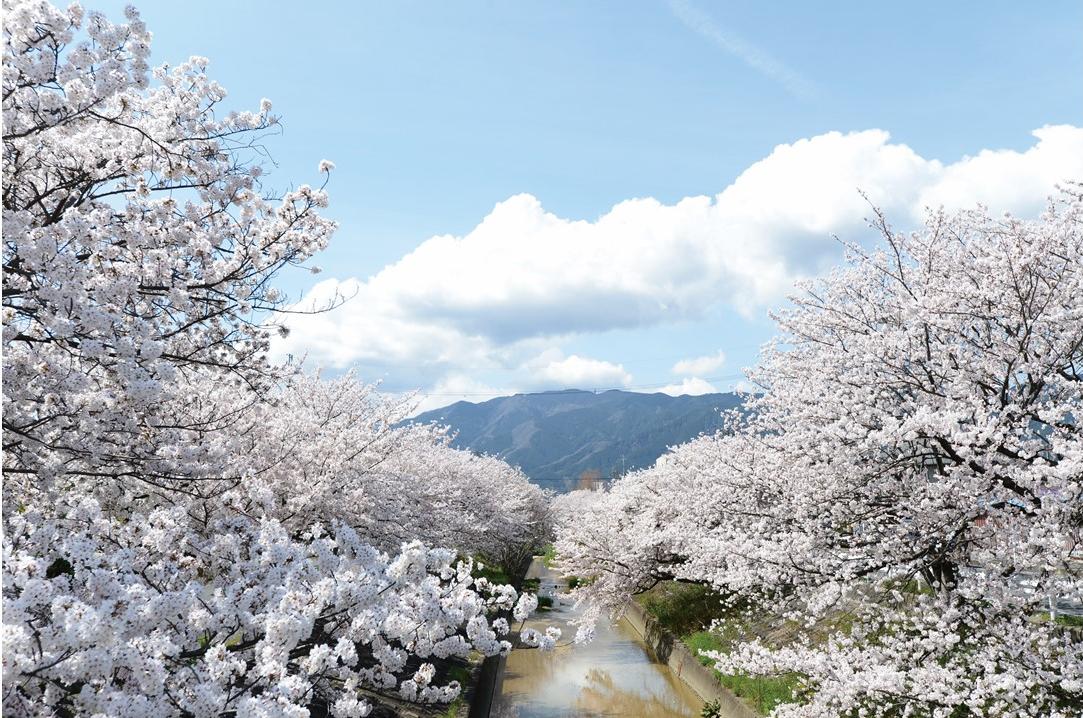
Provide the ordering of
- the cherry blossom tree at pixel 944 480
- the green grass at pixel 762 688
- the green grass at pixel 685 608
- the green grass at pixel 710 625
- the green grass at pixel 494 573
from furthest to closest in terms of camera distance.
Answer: the green grass at pixel 494 573, the green grass at pixel 685 608, the green grass at pixel 710 625, the green grass at pixel 762 688, the cherry blossom tree at pixel 944 480

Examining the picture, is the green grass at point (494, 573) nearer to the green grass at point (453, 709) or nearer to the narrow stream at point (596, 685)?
the narrow stream at point (596, 685)

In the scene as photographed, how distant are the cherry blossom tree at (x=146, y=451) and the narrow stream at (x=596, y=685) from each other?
12.3 meters

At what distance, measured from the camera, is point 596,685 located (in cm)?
1995

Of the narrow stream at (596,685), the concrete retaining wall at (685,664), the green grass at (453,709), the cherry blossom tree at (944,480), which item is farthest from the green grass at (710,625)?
the green grass at (453,709)

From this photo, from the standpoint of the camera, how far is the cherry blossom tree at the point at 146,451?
3934 millimetres

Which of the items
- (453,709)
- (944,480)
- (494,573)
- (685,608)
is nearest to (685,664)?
(685,608)

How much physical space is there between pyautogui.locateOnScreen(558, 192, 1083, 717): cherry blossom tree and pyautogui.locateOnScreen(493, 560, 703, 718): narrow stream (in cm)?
735

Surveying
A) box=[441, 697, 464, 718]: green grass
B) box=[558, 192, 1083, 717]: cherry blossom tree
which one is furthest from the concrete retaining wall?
box=[441, 697, 464, 718]: green grass

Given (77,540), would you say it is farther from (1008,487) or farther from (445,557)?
(1008,487)

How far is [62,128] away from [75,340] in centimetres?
192

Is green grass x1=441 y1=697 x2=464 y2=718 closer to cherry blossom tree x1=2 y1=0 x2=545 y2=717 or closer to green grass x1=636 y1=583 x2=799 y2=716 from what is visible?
green grass x1=636 y1=583 x2=799 y2=716

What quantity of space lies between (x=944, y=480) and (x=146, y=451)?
29.3 feet

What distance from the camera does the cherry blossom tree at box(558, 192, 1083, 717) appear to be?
7.00 meters

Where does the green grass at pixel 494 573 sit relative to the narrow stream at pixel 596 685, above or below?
above
